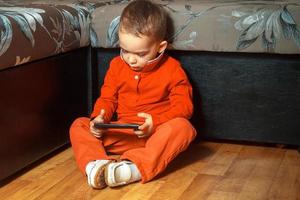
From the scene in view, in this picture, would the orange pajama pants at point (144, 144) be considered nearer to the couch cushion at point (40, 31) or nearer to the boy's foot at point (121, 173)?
the boy's foot at point (121, 173)

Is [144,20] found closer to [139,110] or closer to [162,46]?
[162,46]

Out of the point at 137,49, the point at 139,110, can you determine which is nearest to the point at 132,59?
the point at 137,49

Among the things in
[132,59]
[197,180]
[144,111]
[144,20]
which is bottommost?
[197,180]

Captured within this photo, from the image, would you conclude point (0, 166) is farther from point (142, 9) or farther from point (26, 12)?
point (142, 9)

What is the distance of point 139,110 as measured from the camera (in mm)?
1434

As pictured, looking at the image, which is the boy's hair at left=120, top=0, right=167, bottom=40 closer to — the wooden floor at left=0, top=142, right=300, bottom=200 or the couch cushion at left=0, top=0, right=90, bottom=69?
the couch cushion at left=0, top=0, right=90, bottom=69

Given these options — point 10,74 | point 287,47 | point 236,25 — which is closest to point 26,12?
point 10,74

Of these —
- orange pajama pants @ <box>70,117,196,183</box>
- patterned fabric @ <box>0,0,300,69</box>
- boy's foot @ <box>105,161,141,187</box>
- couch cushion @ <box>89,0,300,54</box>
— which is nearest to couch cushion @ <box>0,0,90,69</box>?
patterned fabric @ <box>0,0,300,69</box>

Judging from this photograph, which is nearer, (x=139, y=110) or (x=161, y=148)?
(x=161, y=148)

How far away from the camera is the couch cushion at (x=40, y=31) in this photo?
3.83 ft

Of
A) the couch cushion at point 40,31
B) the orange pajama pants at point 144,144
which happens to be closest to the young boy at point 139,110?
the orange pajama pants at point 144,144

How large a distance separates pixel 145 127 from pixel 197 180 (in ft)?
0.63

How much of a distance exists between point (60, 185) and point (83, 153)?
0.11m

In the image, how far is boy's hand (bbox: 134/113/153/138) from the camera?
1.31 metres
